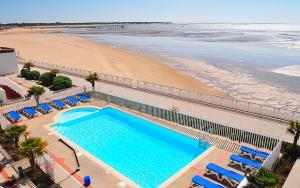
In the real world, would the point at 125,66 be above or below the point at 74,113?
above

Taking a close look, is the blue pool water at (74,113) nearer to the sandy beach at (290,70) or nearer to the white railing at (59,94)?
the white railing at (59,94)

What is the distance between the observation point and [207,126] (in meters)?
21.4

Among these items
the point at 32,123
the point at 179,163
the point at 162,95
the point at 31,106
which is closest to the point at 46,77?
the point at 31,106

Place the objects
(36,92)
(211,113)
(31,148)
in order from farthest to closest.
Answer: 1. (36,92)
2. (211,113)
3. (31,148)

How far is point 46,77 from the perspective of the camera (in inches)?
1378

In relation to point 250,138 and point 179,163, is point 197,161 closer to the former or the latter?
point 179,163

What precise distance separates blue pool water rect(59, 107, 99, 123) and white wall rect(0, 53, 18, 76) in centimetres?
1910

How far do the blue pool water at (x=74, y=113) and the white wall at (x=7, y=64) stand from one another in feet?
62.7

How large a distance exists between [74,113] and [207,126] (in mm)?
13088

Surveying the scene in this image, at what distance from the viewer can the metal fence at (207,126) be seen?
18.7 metres

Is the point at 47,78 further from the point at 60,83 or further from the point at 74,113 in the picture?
the point at 74,113

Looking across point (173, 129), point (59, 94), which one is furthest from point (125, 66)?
point (173, 129)

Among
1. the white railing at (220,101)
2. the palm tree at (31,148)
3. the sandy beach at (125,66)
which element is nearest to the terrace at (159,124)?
the palm tree at (31,148)

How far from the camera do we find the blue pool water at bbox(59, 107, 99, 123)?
25027mm
